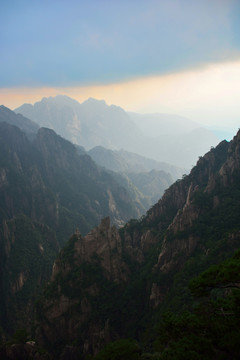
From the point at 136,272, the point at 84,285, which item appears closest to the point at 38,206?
the point at 84,285

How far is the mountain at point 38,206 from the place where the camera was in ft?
220

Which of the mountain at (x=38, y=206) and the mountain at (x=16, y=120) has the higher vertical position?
the mountain at (x=16, y=120)

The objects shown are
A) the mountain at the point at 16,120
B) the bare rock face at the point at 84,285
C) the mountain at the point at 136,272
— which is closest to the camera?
the mountain at the point at 136,272

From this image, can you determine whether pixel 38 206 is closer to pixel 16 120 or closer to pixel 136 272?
pixel 136 272

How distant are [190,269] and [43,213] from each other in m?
80.0

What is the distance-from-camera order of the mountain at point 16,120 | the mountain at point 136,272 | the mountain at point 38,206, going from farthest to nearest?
the mountain at point 16,120 → the mountain at point 38,206 → the mountain at point 136,272

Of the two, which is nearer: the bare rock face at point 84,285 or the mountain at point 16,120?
the bare rock face at point 84,285

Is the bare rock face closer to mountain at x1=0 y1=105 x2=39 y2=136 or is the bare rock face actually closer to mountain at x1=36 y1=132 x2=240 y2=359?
mountain at x1=36 y1=132 x2=240 y2=359

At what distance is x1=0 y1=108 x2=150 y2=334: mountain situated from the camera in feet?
220

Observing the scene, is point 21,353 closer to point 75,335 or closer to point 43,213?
point 75,335

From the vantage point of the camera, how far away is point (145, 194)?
199750mm

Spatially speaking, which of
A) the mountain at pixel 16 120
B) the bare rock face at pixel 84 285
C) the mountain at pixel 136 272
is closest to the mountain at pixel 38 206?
the mountain at pixel 16 120

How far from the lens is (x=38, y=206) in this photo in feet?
361

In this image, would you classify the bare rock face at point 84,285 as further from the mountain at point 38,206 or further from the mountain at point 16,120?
the mountain at point 16,120
